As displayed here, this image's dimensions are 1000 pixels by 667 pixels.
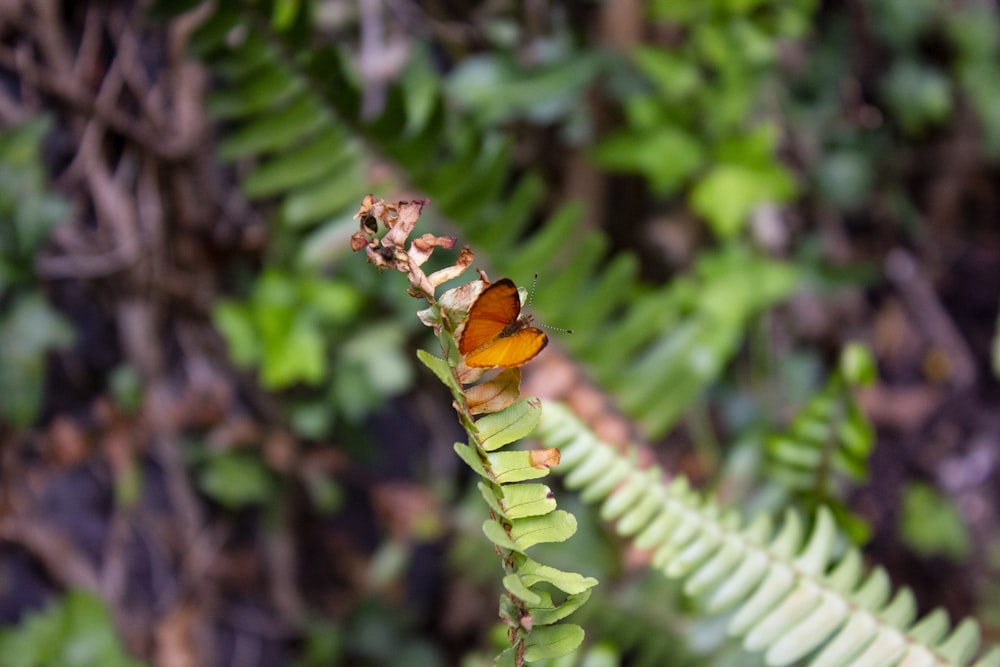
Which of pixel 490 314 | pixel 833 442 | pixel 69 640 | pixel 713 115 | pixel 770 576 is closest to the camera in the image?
pixel 490 314

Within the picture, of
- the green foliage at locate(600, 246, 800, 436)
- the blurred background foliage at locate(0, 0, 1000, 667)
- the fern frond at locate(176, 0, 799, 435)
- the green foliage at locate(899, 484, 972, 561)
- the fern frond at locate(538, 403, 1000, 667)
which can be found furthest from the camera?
the green foliage at locate(899, 484, 972, 561)

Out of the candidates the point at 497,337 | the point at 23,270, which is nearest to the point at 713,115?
the point at 497,337

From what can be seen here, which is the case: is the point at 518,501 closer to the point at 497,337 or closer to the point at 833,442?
the point at 497,337

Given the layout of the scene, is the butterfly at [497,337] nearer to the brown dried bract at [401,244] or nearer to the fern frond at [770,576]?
the brown dried bract at [401,244]

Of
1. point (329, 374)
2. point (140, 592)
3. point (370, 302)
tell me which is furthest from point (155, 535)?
point (370, 302)

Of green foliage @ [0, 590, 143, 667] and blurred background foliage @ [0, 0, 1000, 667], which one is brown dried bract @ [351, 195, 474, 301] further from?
green foliage @ [0, 590, 143, 667]

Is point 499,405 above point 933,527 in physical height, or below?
above

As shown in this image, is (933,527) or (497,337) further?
(933,527)

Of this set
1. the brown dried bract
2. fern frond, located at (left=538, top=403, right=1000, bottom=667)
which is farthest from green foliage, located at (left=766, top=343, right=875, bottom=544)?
the brown dried bract
